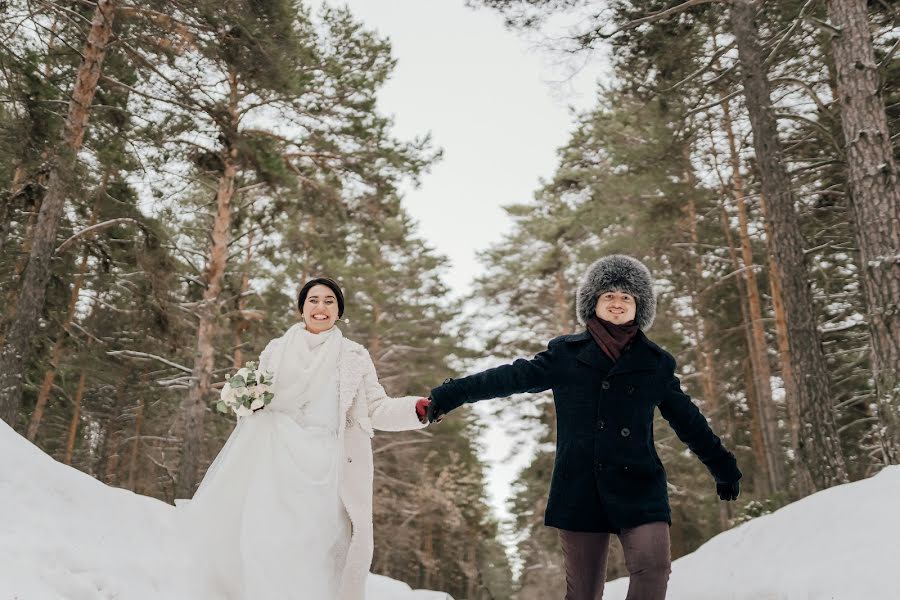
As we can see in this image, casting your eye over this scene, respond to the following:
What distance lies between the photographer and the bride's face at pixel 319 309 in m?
5.45

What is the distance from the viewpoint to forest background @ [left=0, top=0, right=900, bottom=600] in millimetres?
9758

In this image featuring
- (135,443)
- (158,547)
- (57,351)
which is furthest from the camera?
(135,443)

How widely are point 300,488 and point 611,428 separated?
2.42m

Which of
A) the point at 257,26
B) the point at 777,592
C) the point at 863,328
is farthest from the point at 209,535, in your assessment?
the point at 863,328

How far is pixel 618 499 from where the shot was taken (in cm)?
335

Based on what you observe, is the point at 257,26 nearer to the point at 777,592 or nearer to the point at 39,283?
the point at 39,283

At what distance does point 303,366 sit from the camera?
17.3 feet

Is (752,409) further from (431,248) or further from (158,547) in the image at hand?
(158,547)

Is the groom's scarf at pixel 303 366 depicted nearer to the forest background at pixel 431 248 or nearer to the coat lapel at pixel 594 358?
the coat lapel at pixel 594 358

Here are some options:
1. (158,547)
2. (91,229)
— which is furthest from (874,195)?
(91,229)

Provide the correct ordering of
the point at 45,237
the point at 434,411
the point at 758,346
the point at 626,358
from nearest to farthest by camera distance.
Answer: the point at 626,358 → the point at 434,411 → the point at 45,237 → the point at 758,346

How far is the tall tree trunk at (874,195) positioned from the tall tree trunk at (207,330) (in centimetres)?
969

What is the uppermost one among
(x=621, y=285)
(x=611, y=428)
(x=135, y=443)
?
(x=135, y=443)

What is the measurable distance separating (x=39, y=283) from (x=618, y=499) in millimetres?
9720
